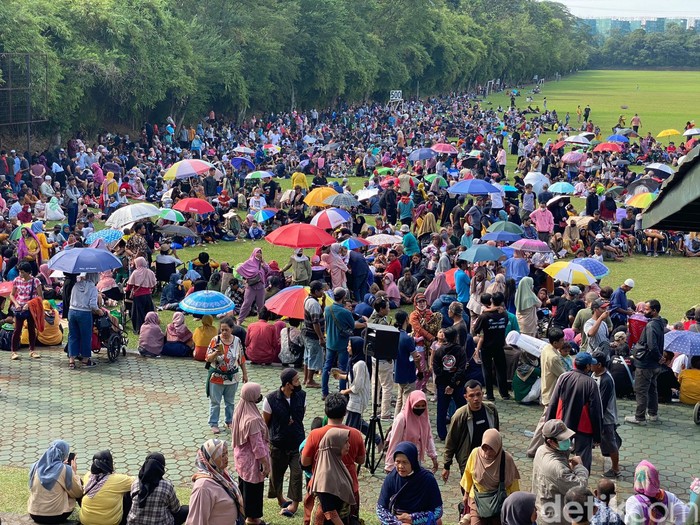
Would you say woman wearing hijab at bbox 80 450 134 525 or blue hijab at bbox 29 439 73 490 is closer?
woman wearing hijab at bbox 80 450 134 525

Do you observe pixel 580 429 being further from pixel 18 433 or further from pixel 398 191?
pixel 398 191

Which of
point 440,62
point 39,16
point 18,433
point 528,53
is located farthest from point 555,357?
point 528,53

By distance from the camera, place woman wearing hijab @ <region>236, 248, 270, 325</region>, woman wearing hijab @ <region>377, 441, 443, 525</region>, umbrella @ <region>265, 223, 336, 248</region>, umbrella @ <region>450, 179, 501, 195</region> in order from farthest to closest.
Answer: umbrella @ <region>450, 179, 501, 195</region>
umbrella @ <region>265, 223, 336, 248</region>
woman wearing hijab @ <region>236, 248, 270, 325</region>
woman wearing hijab @ <region>377, 441, 443, 525</region>

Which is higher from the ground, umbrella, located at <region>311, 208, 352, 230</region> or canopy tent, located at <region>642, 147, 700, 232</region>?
canopy tent, located at <region>642, 147, 700, 232</region>

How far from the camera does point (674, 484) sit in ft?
30.5

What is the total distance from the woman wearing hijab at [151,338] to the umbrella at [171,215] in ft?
20.2

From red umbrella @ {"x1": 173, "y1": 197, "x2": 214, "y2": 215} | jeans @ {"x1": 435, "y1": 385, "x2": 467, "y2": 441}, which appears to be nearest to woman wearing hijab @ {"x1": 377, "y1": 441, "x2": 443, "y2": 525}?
jeans @ {"x1": 435, "y1": 385, "x2": 467, "y2": 441}

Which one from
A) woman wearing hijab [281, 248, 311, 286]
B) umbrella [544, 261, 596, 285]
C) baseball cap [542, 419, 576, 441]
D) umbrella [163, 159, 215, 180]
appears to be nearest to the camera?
baseball cap [542, 419, 576, 441]

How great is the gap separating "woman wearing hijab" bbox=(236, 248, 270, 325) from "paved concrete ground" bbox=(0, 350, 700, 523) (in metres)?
Result: 2.05

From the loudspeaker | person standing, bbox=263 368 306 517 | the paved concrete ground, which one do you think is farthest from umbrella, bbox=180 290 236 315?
person standing, bbox=263 368 306 517

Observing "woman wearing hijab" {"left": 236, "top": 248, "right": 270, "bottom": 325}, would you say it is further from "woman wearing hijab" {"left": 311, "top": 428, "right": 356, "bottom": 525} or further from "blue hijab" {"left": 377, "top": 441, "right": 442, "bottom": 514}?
"blue hijab" {"left": 377, "top": 441, "right": 442, "bottom": 514}

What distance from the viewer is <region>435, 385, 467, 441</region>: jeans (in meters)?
9.95

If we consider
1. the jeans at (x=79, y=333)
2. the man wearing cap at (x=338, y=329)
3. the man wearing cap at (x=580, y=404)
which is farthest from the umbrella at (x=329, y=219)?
the man wearing cap at (x=580, y=404)

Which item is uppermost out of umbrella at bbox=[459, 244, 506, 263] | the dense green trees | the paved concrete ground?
the dense green trees
